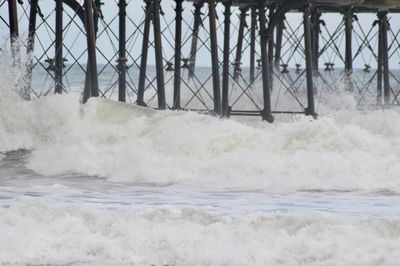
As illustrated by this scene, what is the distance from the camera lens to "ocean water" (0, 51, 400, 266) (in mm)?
9500

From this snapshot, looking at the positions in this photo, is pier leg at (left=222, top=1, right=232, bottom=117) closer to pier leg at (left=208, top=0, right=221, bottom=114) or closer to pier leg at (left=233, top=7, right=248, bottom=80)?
pier leg at (left=208, top=0, right=221, bottom=114)

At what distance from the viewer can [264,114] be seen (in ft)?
81.4

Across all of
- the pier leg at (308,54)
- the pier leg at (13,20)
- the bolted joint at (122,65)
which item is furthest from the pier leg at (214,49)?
the pier leg at (13,20)

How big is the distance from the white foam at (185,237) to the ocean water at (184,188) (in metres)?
0.02

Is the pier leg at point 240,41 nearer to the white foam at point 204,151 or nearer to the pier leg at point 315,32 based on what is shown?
the pier leg at point 315,32

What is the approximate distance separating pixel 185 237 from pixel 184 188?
15.6 ft

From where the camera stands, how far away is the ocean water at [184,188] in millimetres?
9500

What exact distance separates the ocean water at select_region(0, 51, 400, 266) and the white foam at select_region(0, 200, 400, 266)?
0.02 meters

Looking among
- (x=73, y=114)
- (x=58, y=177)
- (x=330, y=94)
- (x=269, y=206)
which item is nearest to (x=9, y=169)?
(x=58, y=177)

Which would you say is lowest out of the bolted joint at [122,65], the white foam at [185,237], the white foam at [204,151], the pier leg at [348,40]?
the white foam at [185,237]

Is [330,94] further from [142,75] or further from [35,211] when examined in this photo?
[35,211]

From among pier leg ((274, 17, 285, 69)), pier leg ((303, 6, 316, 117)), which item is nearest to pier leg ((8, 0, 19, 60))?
pier leg ((303, 6, 316, 117))

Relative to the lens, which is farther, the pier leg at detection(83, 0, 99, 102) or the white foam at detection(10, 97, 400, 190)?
the pier leg at detection(83, 0, 99, 102)

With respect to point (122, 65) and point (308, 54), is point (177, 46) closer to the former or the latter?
point (122, 65)
